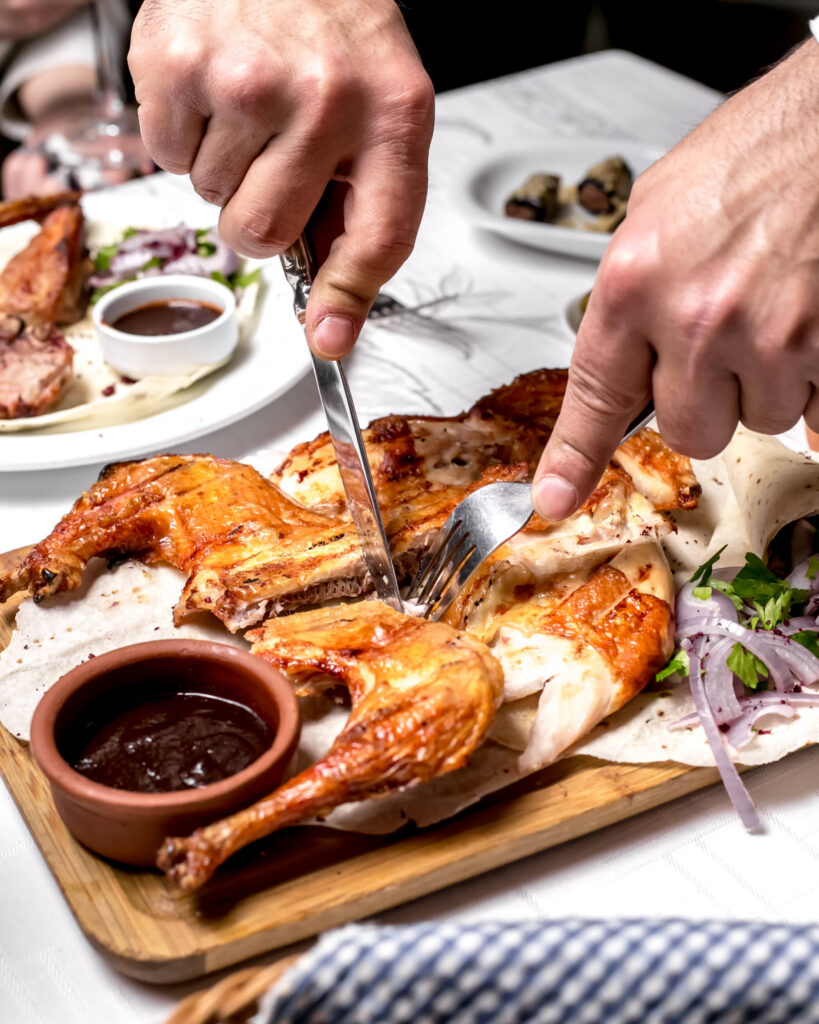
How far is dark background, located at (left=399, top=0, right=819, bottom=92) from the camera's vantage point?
283 inches

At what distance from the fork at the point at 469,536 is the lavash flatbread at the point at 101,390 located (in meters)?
1.33

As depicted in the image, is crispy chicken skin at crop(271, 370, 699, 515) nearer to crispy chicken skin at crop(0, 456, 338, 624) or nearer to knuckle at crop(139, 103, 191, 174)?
crispy chicken skin at crop(0, 456, 338, 624)

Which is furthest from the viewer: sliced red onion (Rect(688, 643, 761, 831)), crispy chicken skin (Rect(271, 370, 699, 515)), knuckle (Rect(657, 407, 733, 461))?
crispy chicken skin (Rect(271, 370, 699, 515))

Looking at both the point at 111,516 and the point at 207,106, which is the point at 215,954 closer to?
the point at 111,516

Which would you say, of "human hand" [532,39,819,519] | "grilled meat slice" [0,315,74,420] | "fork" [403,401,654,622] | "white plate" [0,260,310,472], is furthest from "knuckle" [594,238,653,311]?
"grilled meat slice" [0,315,74,420]

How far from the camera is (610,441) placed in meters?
2.11

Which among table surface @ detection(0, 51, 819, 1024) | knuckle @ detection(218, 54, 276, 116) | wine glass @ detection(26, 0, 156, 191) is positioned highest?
knuckle @ detection(218, 54, 276, 116)

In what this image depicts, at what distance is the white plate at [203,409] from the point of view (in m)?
3.06

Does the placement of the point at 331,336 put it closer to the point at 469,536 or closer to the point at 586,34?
the point at 469,536

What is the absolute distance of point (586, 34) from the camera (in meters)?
7.80

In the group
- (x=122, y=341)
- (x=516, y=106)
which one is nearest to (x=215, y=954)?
(x=122, y=341)

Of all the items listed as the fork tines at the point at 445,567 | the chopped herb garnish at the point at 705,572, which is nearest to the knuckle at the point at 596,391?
the fork tines at the point at 445,567

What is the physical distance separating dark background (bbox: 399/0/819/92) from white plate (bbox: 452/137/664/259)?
271cm

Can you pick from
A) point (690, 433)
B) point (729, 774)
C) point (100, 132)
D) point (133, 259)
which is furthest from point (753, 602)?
point (100, 132)
